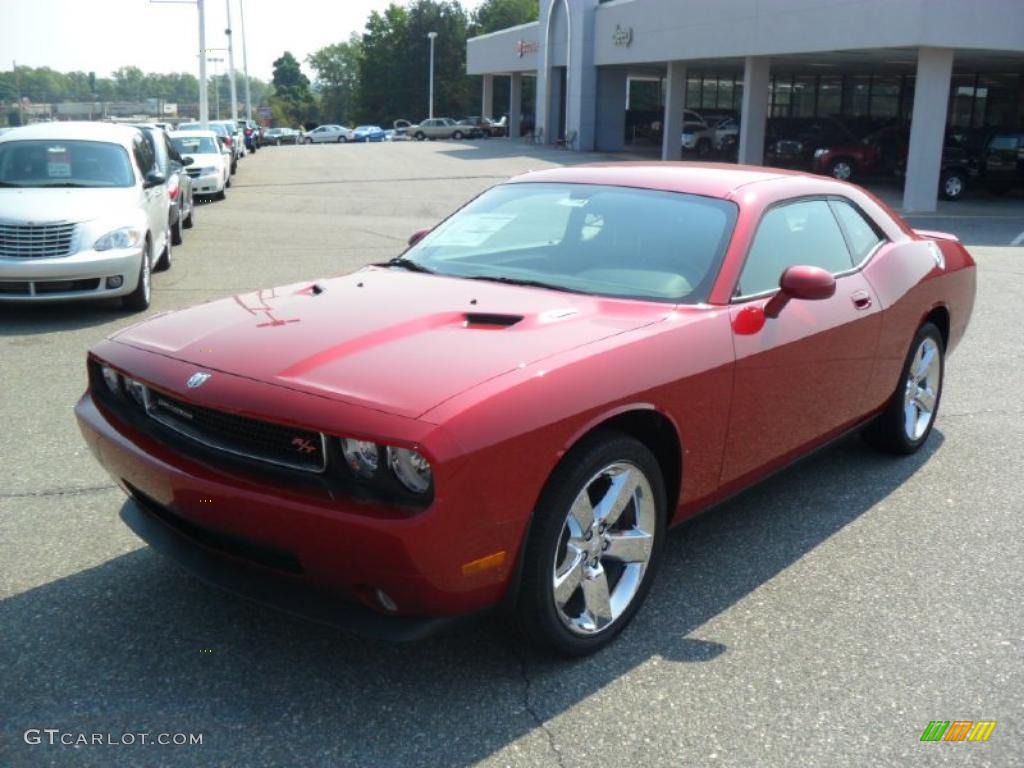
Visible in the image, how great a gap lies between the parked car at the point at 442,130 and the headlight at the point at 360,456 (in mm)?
64458

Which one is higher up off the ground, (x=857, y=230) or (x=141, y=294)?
(x=857, y=230)

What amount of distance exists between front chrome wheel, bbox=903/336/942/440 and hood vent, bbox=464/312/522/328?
2754mm

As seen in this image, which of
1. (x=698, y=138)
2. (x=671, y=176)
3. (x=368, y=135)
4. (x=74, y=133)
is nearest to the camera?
(x=671, y=176)

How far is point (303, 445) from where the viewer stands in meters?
2.98

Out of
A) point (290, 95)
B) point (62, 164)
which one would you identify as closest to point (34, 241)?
point (62, 164)

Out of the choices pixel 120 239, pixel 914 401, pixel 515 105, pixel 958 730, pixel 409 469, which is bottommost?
pixel 958 730

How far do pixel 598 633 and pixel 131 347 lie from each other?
190cm

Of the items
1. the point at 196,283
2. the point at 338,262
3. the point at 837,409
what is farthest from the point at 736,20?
the point at 837,409

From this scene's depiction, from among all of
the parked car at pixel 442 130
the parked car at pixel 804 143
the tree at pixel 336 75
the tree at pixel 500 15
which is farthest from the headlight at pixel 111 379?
the tree at pixel 336 75

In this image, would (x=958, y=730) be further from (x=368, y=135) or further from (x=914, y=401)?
(x=368, y=135)

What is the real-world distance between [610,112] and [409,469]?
1699 inches

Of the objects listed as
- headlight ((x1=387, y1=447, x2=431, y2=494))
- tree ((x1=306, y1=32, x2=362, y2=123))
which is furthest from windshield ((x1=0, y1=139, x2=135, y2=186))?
tree ((x1=306, y1=32, x2=362, y2=123))

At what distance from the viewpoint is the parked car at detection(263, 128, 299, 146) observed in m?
67.9

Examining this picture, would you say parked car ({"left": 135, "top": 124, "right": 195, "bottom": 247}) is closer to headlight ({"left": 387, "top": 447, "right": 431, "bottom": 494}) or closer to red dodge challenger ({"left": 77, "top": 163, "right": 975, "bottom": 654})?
red dodge challenger ({"left": 77, "top": 163, "right": 975, "bottom": 654})
